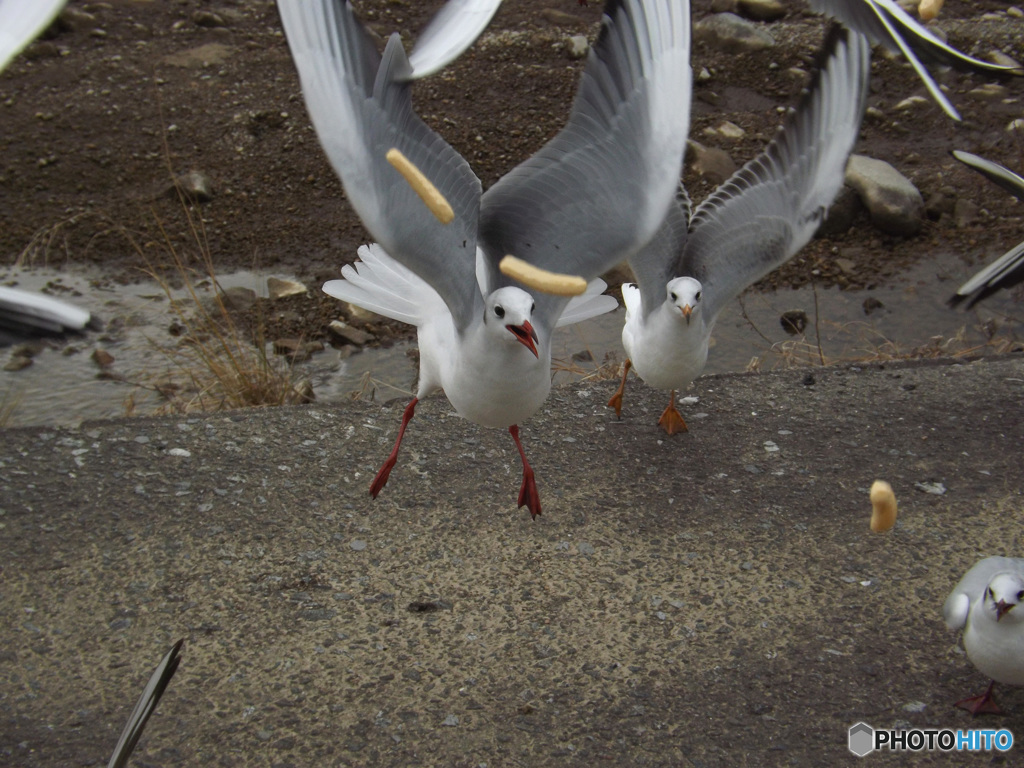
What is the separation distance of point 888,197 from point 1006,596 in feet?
10.4

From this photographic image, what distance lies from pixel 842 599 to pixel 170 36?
205 inches

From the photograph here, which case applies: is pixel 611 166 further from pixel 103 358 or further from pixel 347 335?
pixel 103 358

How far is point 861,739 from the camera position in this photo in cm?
215

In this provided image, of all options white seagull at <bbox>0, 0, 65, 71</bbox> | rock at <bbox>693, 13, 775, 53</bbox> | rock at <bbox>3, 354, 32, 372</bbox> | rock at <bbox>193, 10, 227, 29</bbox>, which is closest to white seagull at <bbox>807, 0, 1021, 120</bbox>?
white seagull at <bbox>0, 0, 65, 71</bbox>

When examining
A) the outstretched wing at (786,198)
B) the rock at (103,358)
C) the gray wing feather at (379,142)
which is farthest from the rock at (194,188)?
the gray wing feather at (379,142)

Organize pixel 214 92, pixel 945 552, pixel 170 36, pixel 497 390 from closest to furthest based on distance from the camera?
pixel 497 390, pixel 945 552, pixel 214 92, pixel 170 36

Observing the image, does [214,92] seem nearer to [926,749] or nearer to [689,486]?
[689,486]

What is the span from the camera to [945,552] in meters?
2.72

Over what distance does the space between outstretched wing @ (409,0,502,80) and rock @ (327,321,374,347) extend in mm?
2141

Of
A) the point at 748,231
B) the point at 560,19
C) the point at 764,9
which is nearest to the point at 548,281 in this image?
the point at 748,231

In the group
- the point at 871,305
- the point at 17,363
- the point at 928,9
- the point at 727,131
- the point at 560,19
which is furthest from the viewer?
the point at 560,19

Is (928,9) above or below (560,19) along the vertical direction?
above

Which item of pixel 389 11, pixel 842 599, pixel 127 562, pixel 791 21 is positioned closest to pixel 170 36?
pixel 389 11

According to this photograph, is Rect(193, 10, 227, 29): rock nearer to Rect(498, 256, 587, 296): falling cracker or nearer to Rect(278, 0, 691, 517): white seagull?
Rect(278, 0, 691, 517): white seagull
